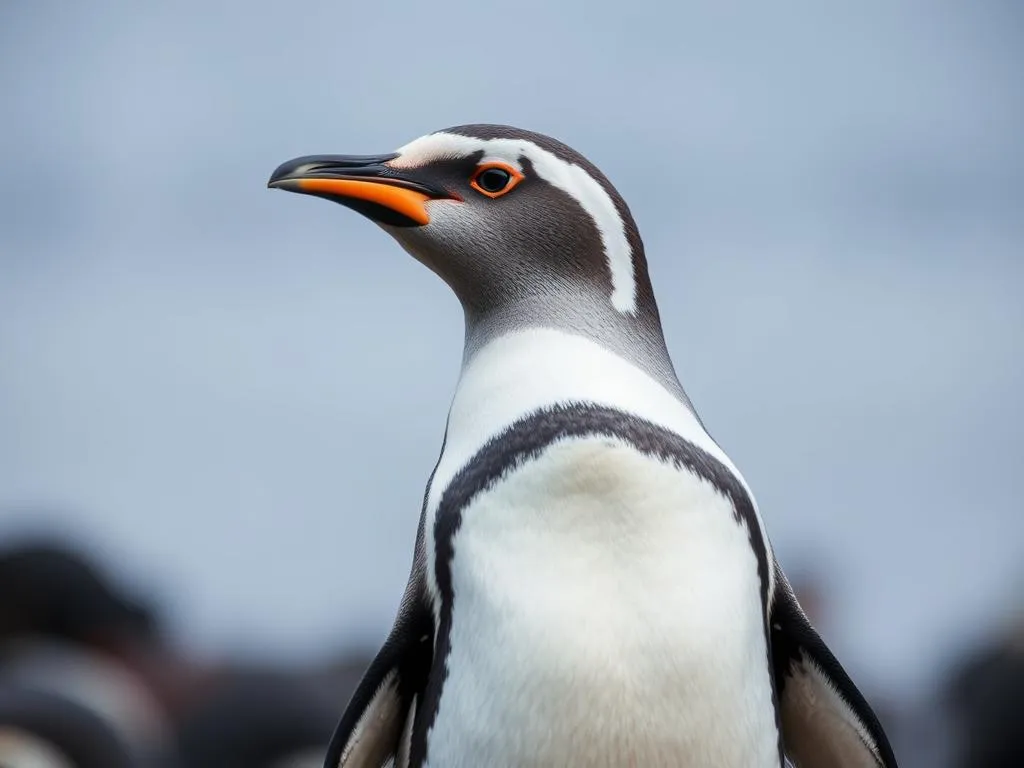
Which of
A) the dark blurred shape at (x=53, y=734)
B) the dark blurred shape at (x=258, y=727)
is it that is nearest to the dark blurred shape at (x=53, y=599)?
the dark blurred shape at (x=258, y=727)

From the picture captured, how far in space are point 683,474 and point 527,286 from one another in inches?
15.5

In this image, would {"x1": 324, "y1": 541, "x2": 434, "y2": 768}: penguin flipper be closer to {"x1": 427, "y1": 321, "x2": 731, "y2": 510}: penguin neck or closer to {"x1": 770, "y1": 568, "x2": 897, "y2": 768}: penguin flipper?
{"x1": 427, "y1": 321, "x2": 731, "y2": 510}: penguin neck

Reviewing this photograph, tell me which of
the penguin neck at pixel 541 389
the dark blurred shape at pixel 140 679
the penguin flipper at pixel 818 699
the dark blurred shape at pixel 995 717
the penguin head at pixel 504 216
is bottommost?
the dark blurred shape at pixel 140 679

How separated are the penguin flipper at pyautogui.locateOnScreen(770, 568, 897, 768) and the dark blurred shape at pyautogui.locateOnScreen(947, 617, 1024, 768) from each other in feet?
4.98

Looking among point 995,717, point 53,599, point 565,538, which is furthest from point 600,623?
point 53,599

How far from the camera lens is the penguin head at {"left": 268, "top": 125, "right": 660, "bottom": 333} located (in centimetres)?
234

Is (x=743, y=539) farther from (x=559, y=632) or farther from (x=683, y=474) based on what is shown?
(x=559, y=632)

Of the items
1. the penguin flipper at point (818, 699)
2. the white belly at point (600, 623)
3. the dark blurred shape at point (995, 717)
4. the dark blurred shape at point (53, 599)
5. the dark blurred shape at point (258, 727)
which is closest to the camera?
the white belly at point (600, 623)

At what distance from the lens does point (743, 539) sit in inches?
84.6

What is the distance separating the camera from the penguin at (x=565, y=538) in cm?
204

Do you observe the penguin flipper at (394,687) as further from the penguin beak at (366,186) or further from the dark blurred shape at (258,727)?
the dark blurred shape at (258,727)

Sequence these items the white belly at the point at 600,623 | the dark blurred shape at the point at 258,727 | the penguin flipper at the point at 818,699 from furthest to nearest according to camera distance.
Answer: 1. the dark blurred shape at the point at 258,727
2. the penguin flipper at the point at 818,699
3. the white belly at the point at 600,623

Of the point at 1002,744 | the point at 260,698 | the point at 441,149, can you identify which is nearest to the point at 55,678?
the point at 260,698

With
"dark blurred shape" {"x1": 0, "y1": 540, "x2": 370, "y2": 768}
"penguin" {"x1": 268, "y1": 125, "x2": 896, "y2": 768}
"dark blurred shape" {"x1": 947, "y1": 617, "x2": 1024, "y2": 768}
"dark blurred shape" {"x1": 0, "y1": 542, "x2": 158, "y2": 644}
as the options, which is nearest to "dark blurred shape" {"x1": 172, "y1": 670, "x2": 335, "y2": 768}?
"dark blurred shape" {"x1": 0, "y1": 540, "x2": 370, "y2": 768}
